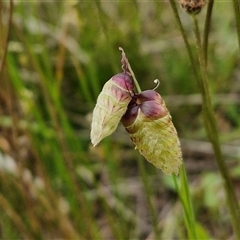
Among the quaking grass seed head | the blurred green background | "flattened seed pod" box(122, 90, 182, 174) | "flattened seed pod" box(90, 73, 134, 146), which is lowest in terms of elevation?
the blurred green background

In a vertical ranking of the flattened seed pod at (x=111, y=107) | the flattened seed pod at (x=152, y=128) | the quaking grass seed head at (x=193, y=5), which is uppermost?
the quaking grass seed head at (x=193, y=5)

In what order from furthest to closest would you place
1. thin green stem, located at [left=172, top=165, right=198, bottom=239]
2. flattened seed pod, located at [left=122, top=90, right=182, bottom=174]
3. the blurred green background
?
the blurred green background → thin green stem, located at [left=172, top=165, right=198, bottom=239] → flattened seed pod, located at [left=122, top=90, right=182, bottom=174]

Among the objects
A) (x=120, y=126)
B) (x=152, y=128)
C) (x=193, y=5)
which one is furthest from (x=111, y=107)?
(x=120, y=126)

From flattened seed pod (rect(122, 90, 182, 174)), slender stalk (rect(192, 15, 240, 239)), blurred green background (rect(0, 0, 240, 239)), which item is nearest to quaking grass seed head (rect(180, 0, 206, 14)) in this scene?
slender stalk (rect(192, 15, 240, 239))

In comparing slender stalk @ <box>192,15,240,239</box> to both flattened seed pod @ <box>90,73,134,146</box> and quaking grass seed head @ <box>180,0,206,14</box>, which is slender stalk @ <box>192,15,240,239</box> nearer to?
quaking grass seed head @ <box>180,0,206,14</box>

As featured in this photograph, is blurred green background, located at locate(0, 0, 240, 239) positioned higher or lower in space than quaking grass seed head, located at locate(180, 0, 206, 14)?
lower

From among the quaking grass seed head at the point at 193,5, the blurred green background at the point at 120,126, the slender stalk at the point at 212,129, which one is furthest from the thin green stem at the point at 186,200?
the blurred green background at the point at 120,126

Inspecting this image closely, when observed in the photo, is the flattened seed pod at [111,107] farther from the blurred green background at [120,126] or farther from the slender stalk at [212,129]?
the blurred green background at [120,126]
